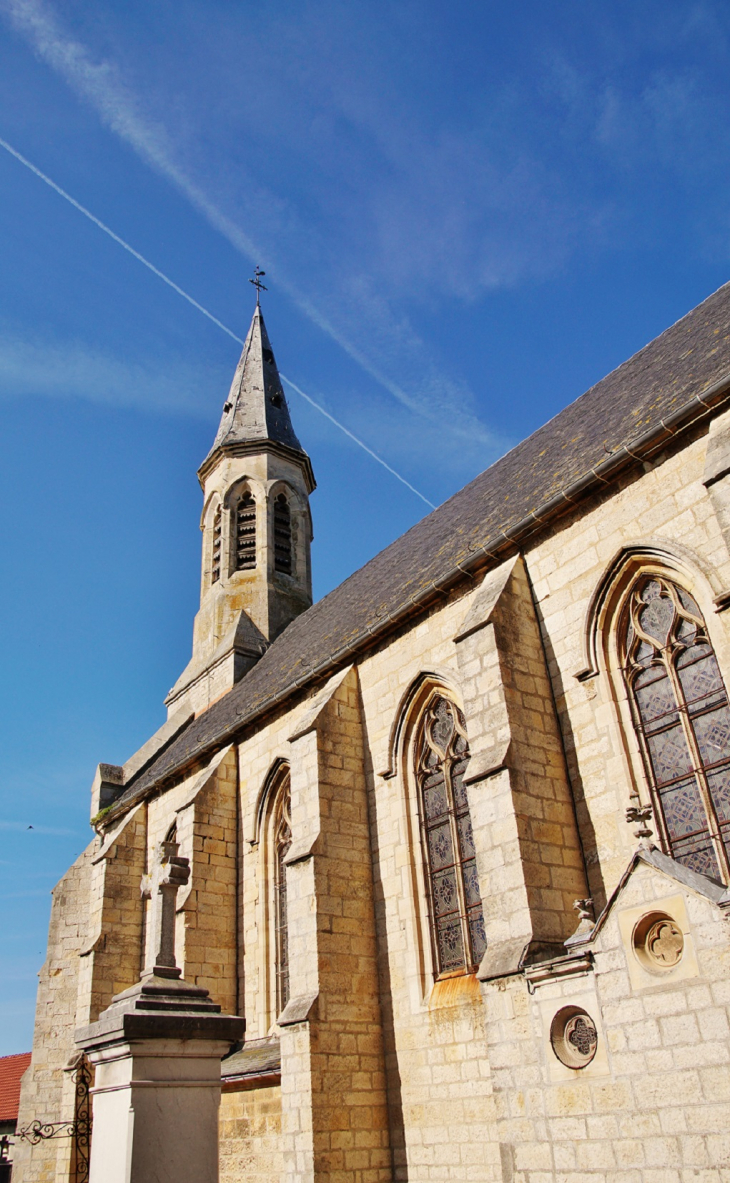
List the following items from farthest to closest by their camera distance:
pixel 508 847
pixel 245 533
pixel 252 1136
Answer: pixel 245 533, pixel 252 1136, pixel 508 847

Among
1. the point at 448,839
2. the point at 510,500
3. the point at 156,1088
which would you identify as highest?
the point at 510,500

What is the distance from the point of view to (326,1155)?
9625 mm

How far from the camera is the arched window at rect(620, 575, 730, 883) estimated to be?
8320mm

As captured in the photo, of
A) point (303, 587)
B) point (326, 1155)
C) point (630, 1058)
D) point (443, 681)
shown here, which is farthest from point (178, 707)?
point (630, 1058)

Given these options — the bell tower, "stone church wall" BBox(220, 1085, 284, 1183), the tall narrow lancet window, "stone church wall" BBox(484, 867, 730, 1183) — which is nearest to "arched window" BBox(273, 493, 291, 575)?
the bell tower

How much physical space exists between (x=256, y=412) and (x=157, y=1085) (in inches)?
925

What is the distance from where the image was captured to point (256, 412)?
90.1 ft

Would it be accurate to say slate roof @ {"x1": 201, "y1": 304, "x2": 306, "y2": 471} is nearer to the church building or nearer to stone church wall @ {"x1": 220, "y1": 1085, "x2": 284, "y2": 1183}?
the church building

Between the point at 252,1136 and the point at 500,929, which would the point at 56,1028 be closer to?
the point at 252,1136

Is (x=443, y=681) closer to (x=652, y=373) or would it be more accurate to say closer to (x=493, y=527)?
(x=493, y=527)

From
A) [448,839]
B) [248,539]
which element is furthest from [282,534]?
[448,839]

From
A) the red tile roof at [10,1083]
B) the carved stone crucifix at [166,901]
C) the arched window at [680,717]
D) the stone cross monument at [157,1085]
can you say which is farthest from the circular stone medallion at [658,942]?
the red tile roof at [10,1083]

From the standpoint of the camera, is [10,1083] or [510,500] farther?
[10,1083]

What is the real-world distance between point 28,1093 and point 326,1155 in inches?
429
